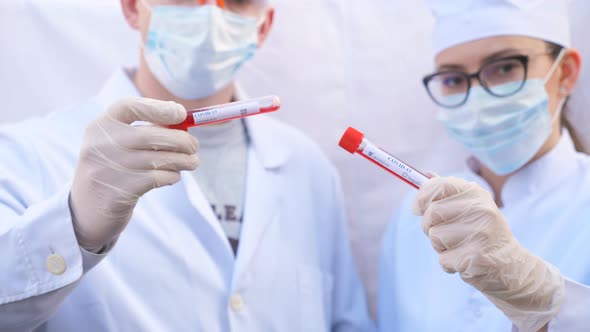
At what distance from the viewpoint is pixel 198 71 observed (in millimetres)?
1344

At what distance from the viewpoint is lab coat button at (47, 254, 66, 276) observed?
1006 millimetres

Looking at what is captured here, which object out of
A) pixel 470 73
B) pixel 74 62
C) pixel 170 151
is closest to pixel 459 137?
pixel 470 73

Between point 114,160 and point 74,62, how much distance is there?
41.9 inches

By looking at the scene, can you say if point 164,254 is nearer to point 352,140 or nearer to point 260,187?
point 260,187

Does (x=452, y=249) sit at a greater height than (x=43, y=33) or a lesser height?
greater

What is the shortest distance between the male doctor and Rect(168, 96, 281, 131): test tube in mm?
30

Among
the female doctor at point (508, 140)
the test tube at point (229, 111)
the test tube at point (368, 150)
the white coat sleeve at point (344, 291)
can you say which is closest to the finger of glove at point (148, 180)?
the test tube at point (229, 111)

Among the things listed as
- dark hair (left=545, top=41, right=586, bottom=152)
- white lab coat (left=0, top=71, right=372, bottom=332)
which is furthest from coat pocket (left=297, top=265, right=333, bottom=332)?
dark hair (left=545, top=41, right=586, bottom=152)

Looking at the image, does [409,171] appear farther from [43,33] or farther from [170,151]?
[43,33]

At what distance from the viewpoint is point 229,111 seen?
3.29 feet

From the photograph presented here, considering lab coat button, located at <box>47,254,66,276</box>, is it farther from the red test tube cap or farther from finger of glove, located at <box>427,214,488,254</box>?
finger of glove, located at <box>427,214,488,254</box>

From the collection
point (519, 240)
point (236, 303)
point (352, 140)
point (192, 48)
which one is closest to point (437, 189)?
point (352, 140)

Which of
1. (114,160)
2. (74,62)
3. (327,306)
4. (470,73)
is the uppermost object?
(470,73)

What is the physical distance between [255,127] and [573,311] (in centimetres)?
94
